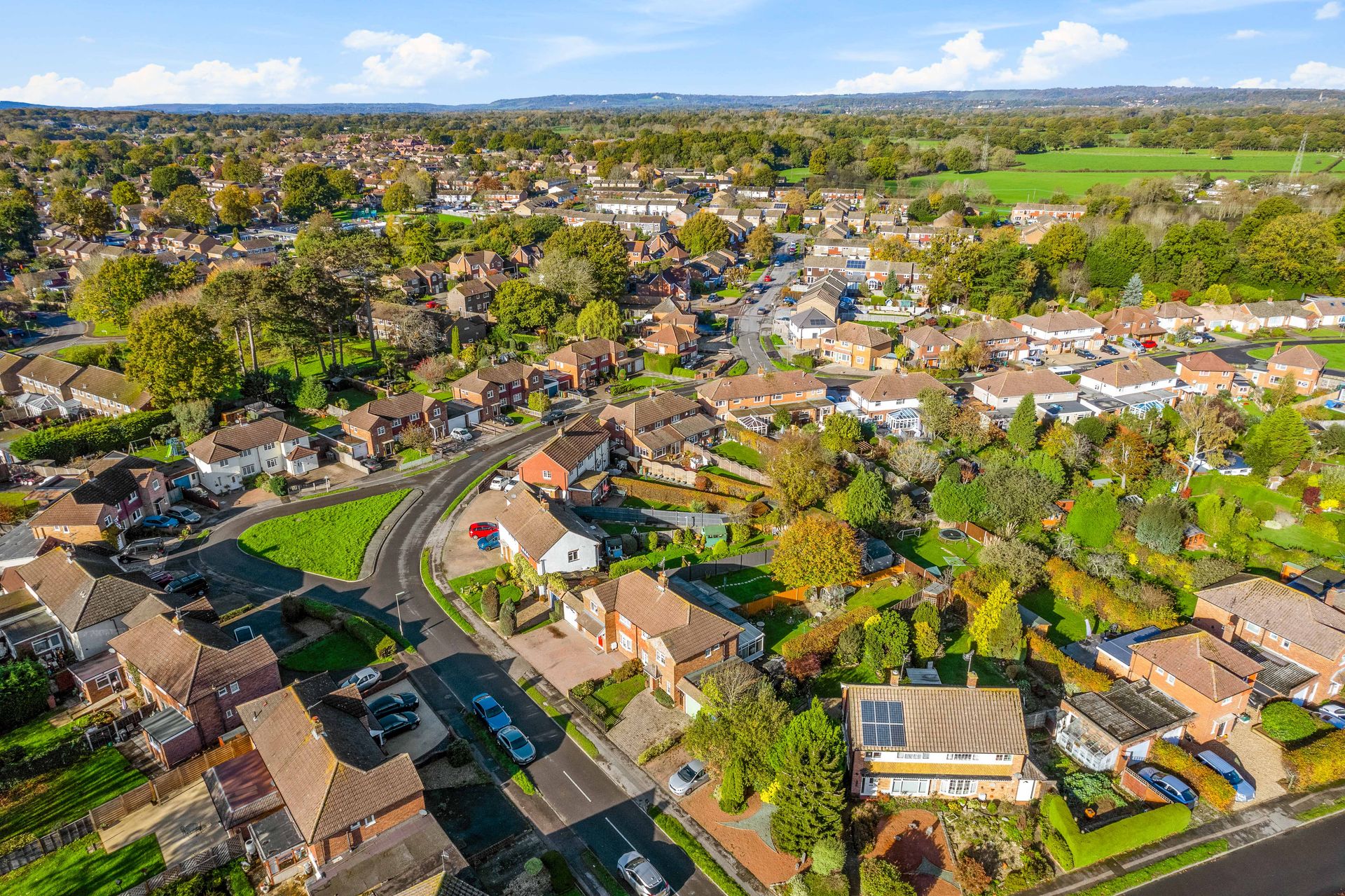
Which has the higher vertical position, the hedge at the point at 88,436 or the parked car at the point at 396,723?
the hedge at the point at 88,436

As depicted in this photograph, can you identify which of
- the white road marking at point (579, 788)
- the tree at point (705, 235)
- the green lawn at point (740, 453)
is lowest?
the white road marking at point (579, 788)

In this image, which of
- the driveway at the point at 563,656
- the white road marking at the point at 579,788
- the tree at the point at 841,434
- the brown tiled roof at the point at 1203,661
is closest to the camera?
the white road marking at the point at 579,788

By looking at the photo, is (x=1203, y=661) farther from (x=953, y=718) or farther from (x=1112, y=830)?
(x=953, y=718)

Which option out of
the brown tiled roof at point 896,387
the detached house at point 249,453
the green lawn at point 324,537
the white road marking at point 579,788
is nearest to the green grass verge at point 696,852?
the white road marking at point 579,788

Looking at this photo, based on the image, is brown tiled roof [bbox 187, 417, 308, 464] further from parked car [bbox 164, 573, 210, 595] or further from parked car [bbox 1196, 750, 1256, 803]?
parked car [bbox 1196, 750, 1256, 803]

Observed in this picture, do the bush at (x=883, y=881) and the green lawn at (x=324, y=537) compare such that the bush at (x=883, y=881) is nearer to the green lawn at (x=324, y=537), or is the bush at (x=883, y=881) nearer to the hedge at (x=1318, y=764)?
the hedge at (x=1318, y=764)

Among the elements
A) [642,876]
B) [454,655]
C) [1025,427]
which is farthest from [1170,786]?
[1025,427]
